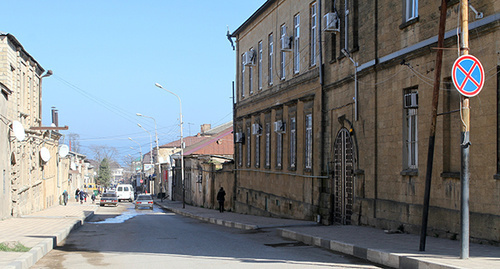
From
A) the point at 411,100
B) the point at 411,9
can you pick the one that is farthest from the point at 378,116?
the point at 411,9

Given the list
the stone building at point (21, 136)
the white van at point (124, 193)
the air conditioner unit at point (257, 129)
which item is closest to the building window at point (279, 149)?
the air conditioner unit at point (257, 129)

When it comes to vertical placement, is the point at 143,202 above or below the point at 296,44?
below

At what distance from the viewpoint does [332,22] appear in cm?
1850

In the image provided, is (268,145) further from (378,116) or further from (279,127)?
(378,116)

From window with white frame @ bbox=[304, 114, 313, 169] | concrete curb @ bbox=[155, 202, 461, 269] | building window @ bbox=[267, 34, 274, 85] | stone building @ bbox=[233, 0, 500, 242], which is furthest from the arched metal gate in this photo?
building window @ bbox=[267, 34, 274, 85]

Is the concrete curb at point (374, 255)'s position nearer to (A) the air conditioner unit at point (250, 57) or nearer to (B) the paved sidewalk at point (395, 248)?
(B) the paved sidewalk at point (395, 248)

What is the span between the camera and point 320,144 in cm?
2059

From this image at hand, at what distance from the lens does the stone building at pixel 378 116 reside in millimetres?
11266

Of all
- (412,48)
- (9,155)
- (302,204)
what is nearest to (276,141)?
(302,204)

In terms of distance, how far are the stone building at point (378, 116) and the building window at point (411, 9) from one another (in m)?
0.03

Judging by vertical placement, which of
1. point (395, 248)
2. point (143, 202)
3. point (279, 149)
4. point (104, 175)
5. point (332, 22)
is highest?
point (332, 22)

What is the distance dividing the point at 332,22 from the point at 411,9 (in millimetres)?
4507

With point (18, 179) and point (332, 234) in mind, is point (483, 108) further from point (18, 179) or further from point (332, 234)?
point (18, 179)

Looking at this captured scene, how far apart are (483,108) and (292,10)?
14.5 metres
